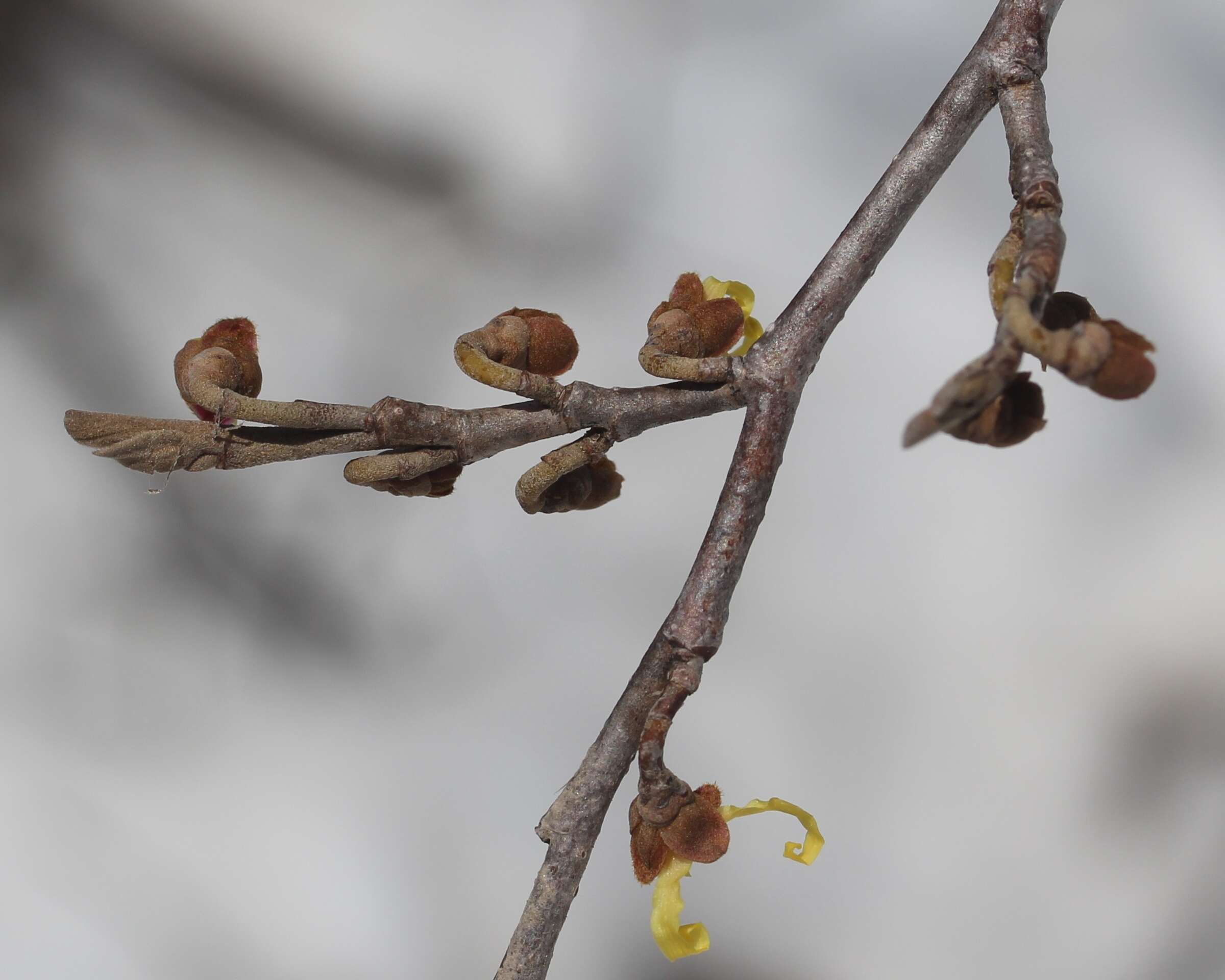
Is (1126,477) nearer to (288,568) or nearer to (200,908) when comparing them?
(288,568)

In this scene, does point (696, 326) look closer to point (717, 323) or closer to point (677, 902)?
point (717, 323)

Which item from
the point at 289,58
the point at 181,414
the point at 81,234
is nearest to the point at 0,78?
the point at 81,234

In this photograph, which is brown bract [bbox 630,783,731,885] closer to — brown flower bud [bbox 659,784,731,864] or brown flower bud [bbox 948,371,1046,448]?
brown flower bud [bbox 659,784,731,864]

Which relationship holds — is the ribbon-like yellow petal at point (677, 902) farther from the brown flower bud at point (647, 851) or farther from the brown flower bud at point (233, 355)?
the brown flower bud at point (233, 355)

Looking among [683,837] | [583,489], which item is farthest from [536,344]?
[683,837]

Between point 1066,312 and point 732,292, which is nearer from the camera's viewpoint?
point 1066,312
